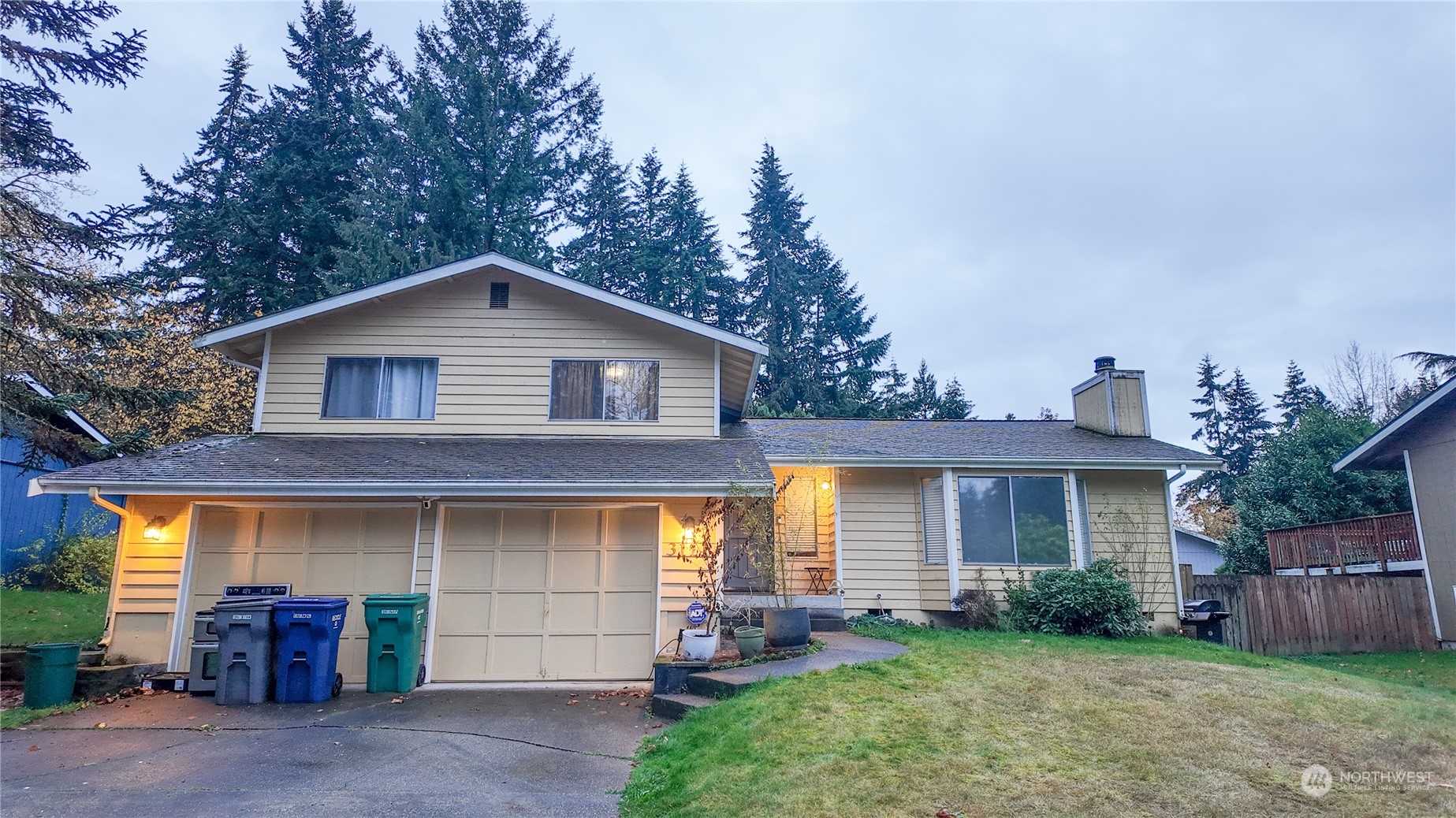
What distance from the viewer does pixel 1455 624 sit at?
1104cm

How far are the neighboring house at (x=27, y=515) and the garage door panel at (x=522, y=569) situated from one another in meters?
8.91

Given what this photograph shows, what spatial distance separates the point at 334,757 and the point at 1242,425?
156ft

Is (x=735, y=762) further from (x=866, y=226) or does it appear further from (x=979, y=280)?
(x=979, y=280)

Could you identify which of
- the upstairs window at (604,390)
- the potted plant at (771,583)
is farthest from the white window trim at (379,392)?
the potted plant at (771,583)

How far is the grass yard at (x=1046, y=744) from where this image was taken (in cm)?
389

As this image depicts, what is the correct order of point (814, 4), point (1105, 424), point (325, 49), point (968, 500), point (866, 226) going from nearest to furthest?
1. point (968, 500)
2. point (1105, 424)
3. point (814, 4)
4. point (325, 49)
5. point (866, 226)

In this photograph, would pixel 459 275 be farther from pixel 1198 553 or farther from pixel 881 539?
pixel 1198 553

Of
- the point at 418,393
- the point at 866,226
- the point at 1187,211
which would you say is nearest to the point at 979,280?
the point at 866,226

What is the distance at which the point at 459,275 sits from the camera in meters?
10.8

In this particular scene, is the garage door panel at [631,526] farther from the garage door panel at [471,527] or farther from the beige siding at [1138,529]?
the beige siding at [1138,529]

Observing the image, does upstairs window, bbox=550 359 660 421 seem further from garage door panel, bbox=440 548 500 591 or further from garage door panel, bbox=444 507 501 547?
garage door panel, bbox=440 548 500 591

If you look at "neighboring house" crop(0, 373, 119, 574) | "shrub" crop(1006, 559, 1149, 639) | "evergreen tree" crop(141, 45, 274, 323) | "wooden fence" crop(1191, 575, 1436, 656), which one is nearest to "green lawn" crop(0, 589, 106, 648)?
"neighboring house" crop(0, 373, 119, 574)

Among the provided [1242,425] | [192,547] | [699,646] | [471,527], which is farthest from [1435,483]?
[1242,425]

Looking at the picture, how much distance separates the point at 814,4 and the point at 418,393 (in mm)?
12258
